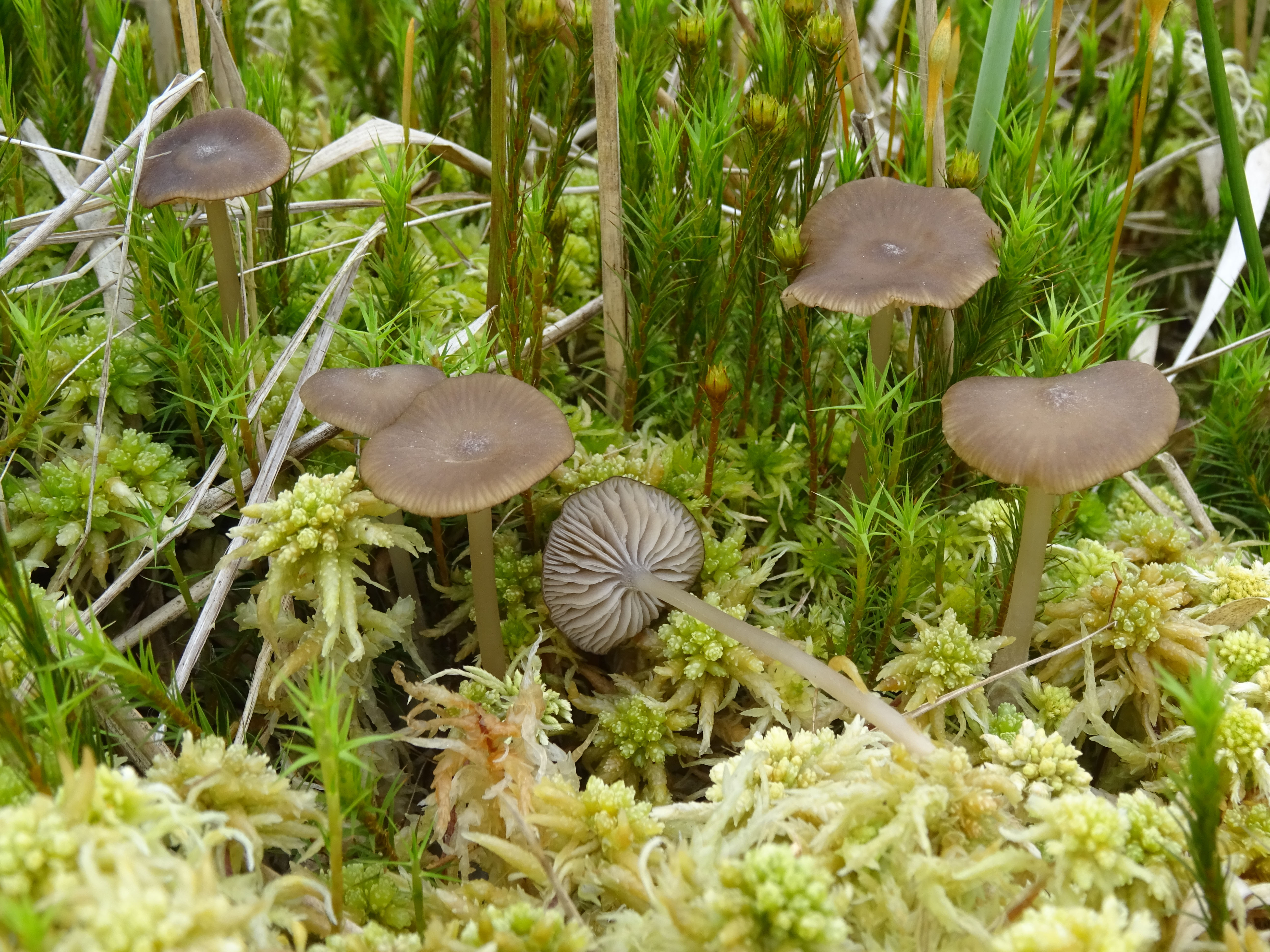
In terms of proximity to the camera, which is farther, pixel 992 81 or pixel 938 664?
pixel 992 81

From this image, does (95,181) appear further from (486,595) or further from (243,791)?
(243,791)

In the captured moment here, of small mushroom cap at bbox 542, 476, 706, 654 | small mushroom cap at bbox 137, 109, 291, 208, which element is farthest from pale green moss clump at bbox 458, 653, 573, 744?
small mushroom cap at bbox 137, 109, 291, 208

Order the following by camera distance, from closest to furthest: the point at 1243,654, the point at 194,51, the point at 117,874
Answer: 1. the point at 117,874
2. the point at 1243,654
3. the point at 194,51

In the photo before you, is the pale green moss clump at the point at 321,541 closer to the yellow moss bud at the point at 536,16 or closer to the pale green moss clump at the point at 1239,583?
A: the yellow moss bud at the point at 536,16

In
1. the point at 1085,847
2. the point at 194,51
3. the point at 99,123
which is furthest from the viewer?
the point at 99,123

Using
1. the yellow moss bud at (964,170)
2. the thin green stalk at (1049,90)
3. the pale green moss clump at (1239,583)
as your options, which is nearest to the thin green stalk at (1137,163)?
the thin green stalk at (1049,90)

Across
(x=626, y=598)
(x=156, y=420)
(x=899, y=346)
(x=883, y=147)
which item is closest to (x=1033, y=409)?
(x=899, y=346)

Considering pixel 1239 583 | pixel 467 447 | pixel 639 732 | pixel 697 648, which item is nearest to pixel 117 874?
pixel 467 447
